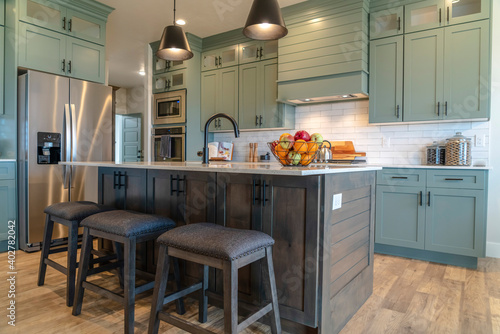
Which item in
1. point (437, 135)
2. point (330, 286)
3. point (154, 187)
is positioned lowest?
point (330, 286)

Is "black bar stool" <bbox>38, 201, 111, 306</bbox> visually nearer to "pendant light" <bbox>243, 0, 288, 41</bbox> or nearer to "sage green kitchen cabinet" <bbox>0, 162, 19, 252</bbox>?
"sage green kitchen cabinet" <bbox>0, 162, 19, 252</bbox>

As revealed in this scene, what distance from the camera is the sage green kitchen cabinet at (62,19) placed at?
3.44 meters

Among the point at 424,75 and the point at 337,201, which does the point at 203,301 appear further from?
the point at 424,75

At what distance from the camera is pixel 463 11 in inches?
126

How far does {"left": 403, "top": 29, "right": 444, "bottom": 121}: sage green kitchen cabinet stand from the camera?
3.26 metres

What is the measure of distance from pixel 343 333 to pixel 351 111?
2862mm

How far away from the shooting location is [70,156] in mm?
3658

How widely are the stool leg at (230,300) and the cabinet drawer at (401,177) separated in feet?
8.22

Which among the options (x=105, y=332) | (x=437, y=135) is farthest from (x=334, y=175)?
(x=437, y=135)

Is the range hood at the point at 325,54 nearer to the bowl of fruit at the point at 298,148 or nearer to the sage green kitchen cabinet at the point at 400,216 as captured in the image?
the sage green kitchen cabinet at the point at 400,216

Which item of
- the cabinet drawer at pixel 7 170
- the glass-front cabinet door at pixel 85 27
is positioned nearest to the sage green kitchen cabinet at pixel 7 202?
the cabinet drawer at pixel 7 170

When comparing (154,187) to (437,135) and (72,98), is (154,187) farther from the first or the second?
(437,135)

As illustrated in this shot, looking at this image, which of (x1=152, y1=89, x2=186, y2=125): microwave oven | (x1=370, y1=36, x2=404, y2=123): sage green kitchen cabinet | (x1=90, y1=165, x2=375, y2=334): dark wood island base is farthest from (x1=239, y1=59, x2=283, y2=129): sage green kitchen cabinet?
(x1=90, y1=165, x2=375, y2=334): dark wood island base

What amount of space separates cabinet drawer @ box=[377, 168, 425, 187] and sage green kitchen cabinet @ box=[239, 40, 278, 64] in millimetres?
2131
